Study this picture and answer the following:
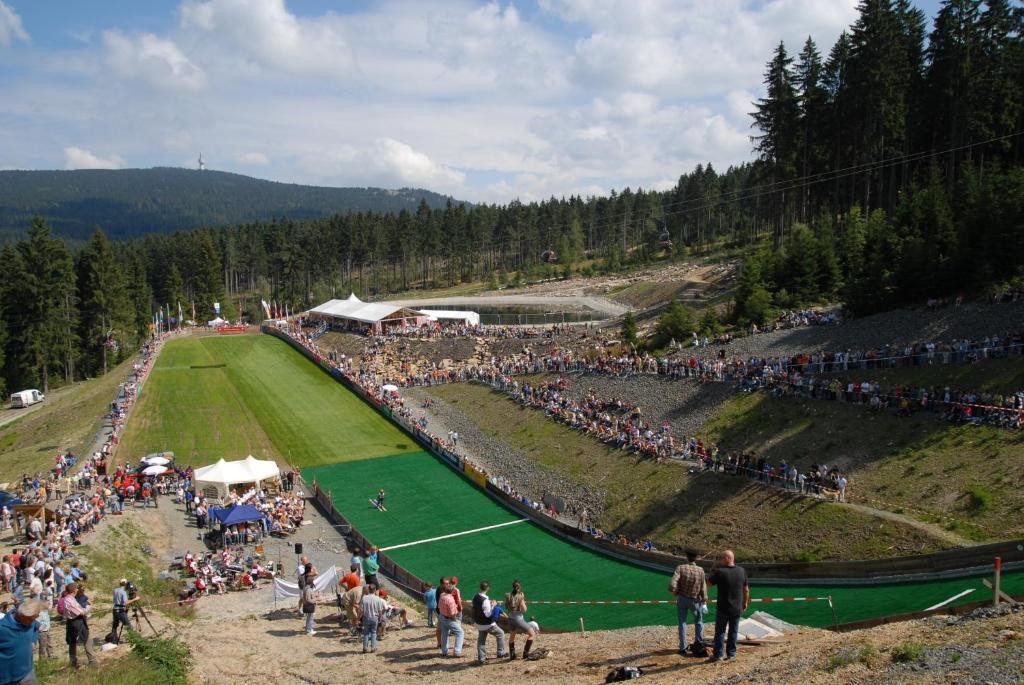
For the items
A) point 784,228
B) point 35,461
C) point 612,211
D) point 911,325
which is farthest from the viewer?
point 612,211

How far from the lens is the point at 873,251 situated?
43.4 metres

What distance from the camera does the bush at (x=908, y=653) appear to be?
10305mm

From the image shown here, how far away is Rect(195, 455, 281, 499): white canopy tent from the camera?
34594 mm

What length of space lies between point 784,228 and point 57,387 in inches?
3071

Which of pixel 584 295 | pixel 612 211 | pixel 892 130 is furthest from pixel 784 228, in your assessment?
pixel 612 211

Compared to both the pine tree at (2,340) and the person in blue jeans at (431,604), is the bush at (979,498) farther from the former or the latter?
the pine tree at (2,340)

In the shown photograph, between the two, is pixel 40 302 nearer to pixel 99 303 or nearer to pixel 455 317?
pixel 99 303

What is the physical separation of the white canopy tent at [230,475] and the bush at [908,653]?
30.1 metres

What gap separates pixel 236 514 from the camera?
98.0 feet

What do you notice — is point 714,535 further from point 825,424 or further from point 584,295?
point 584,295

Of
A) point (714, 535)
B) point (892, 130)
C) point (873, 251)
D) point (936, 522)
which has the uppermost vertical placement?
point (892, 130)

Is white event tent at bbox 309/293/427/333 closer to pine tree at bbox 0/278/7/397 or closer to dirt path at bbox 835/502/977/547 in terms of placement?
pine tree at bbox 0/278/7/397

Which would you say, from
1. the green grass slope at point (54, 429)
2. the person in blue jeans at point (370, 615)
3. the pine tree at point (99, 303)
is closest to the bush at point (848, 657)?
the person in blue jeans at point (370, 615)

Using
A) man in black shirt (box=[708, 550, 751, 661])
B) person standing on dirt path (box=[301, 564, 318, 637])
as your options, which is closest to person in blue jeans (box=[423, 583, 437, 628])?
person standing on dirt path (box=[301, 564, 318, 637])
